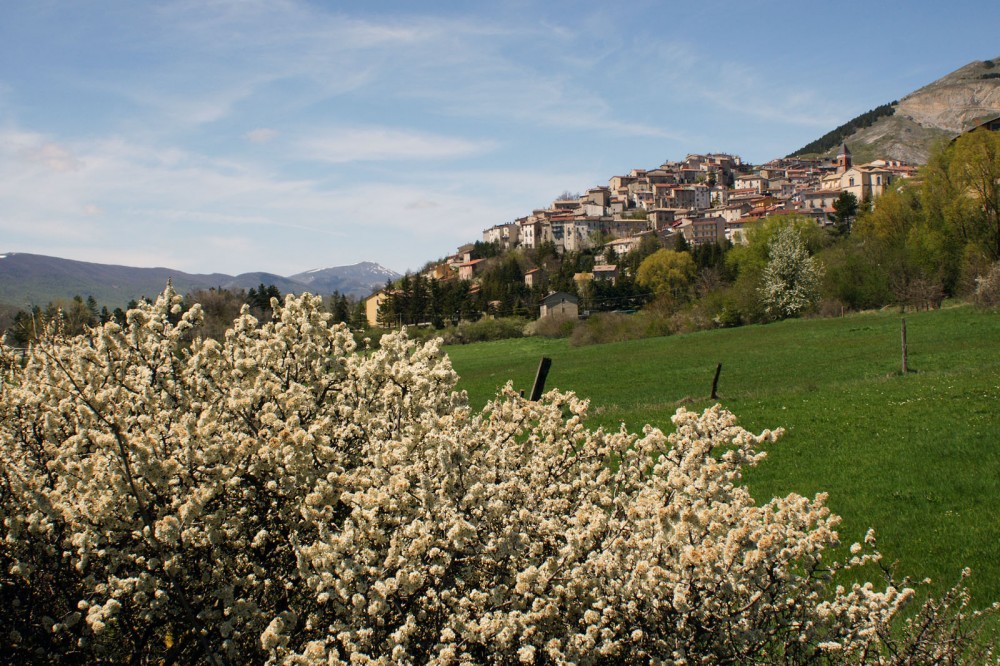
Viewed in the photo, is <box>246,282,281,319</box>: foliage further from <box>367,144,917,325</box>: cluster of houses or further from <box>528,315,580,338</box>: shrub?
<box>367,144,917,325</box>: cluster of houses

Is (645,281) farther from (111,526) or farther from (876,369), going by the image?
(111,526)

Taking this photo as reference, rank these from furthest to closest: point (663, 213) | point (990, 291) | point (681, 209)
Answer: point (681, 209) < point (663, 213) < point (990, 291)

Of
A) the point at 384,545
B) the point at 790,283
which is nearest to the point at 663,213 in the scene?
the point at 790,283

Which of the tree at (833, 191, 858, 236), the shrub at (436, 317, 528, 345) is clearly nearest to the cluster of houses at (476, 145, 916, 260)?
the tree at (833, 191, 858, 236)

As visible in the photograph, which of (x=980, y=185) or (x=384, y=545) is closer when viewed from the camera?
(x=384, y=545)

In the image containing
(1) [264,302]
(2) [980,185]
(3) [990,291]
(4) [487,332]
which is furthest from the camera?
(4) [487,332]

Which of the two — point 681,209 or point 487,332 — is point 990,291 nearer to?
point 487,332

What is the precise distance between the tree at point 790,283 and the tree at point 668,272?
24.8 meters

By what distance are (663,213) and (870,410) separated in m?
148

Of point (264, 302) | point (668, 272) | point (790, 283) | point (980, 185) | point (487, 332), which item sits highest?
point (980, 185)

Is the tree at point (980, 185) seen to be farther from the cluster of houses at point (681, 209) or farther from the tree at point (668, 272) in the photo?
the cluster of houses at point (681, 209)

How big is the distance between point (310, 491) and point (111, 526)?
1059 mm

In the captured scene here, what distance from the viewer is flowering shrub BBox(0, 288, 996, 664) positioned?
3463mm

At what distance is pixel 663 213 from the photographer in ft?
526
